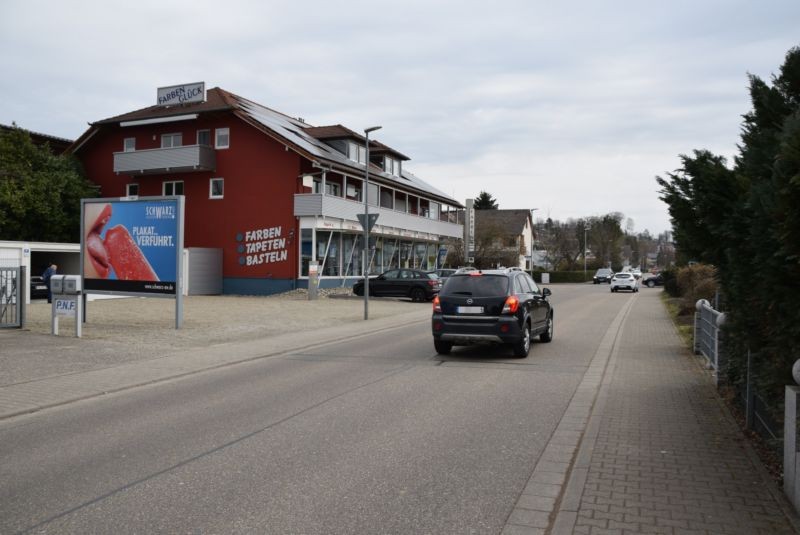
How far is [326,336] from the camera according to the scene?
15180 mm

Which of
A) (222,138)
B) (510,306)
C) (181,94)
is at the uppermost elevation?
(181,94)

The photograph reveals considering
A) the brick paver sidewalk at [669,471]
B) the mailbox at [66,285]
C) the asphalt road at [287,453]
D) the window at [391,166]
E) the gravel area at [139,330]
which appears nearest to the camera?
the brick paver sidewalk at [669,471]

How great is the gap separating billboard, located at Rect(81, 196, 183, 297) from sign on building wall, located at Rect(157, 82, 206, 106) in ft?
68.3

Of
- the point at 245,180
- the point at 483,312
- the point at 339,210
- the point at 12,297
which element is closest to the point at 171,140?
the point at 245,180

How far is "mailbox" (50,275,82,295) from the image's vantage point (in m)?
13.5

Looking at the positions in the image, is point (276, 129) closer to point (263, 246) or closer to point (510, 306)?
point (263, 246)

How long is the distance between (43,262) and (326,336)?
2183 cm

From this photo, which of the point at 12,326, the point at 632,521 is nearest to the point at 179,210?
the point at 12,326

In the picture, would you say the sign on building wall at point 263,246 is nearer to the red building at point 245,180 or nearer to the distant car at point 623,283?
the red building at point 245,180

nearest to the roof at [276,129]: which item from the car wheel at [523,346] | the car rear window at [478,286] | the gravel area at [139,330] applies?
the gravel area at [139,330]

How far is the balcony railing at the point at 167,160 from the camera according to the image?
34312 millimetres

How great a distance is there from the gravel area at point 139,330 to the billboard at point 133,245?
105 cm

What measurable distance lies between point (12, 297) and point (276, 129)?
2066 cm

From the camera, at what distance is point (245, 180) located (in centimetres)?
3484
